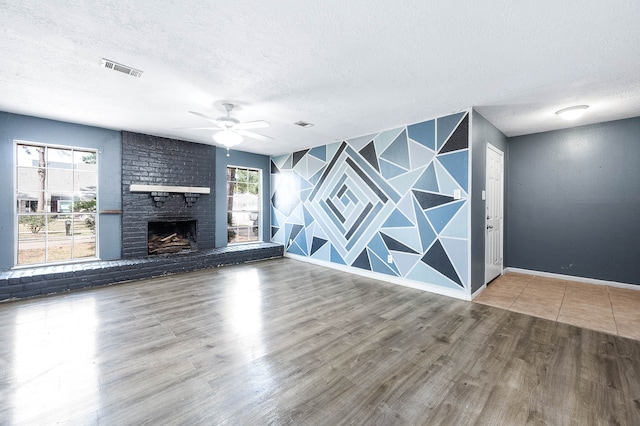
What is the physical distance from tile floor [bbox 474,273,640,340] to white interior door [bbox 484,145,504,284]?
27 centimetres

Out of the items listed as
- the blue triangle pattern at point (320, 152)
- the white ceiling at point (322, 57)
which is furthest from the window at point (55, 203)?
the blue triangle pattern at point (320, 152)

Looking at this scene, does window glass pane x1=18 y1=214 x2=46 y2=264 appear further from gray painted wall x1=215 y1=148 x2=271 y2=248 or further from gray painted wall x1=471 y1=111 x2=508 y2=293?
gray painted wall x1=471 y1=111 x2=508 y2=293

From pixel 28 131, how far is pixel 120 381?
14.0 feet

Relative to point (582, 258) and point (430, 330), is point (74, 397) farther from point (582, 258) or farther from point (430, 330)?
point (582, 258)

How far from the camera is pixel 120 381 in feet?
6.14

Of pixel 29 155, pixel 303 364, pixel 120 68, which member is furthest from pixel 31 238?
pixel 303 364

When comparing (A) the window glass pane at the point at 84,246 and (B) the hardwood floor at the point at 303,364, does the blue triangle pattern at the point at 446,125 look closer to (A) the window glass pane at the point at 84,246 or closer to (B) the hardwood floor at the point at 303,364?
(B) the hardwood floor at the point at 303,364

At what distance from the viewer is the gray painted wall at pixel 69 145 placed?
12.4 ft

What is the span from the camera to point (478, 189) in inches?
149

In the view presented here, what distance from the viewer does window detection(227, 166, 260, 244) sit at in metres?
6.26

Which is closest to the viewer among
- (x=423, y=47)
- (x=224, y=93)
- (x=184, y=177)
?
(x=423, y=47)

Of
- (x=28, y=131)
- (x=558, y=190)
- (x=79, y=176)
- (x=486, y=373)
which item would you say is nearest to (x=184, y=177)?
(x=79, y=176)

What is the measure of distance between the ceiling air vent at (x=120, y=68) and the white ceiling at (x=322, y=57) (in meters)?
0.07

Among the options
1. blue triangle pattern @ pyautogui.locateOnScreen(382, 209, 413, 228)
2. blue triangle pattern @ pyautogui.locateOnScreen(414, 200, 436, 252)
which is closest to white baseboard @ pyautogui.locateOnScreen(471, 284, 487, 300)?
blue triangle pattern @ pyautogui.locateOnScreen(414, 200, 436, 252)
